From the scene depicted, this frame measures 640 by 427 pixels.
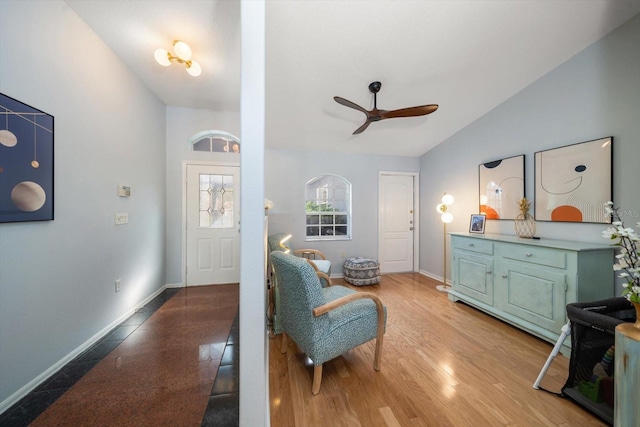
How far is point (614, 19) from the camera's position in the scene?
1.99 m

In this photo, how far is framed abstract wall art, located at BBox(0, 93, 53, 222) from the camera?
1.38m

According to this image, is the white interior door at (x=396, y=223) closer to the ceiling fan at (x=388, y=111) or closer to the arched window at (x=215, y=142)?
the ceiling fan at (x=388, y=111)

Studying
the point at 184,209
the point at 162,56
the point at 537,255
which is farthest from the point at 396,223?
the point at 162,56

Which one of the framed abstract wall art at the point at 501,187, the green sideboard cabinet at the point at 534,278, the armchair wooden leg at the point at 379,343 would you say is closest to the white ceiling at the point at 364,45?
the framed abstract wall art at the point at 501,187

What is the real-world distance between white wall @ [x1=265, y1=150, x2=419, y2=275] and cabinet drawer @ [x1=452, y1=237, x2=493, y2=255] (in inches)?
58.1

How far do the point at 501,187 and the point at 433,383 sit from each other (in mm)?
2605

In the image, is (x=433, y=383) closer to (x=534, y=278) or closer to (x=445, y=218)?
(x=534, y=278)

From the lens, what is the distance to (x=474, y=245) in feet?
9.35

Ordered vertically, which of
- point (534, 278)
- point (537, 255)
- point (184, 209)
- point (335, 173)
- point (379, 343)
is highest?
point (335, 173)

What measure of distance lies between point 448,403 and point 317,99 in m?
3.12

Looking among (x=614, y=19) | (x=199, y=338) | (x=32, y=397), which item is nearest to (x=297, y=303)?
(x=199, y=338)

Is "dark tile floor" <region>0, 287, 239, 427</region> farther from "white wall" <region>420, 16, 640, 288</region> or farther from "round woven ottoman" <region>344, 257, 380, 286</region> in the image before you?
"white wall" <region>420, 16, 640, 288</region>

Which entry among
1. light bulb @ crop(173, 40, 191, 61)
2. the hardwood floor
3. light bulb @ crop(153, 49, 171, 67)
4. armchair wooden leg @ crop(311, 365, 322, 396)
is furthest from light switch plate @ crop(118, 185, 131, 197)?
armchair wooden leg @ crop(311, 365, 322, 396)

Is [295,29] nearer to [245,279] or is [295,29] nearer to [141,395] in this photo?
[245,279]
